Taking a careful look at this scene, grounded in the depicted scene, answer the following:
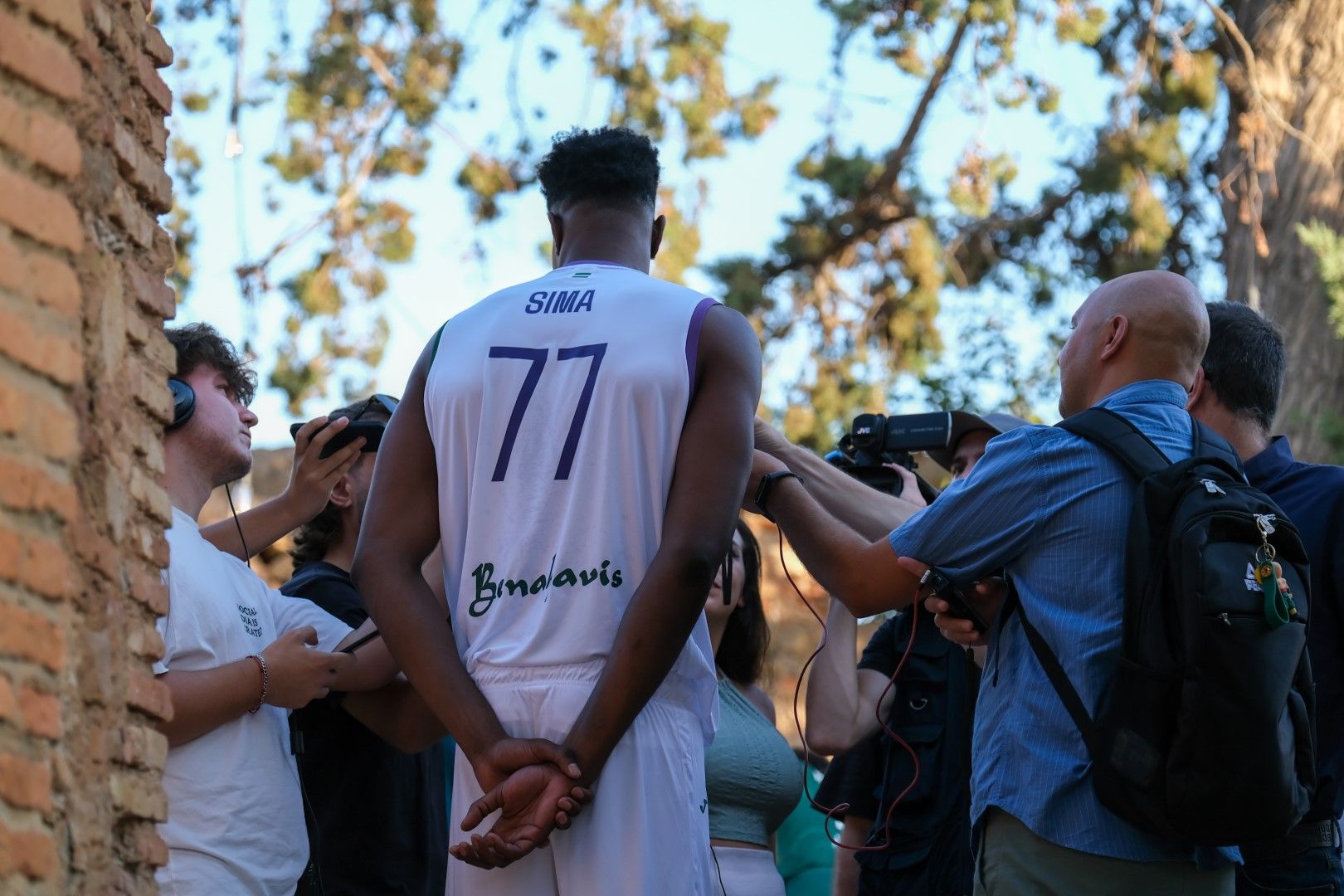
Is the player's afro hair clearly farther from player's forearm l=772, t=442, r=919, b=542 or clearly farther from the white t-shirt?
the white t-shirt

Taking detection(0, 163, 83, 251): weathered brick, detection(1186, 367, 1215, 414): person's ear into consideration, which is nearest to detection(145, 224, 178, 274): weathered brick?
detection(0, 163, 83, 251): weathered brick

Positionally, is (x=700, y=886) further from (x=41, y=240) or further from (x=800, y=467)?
(x=41, y=240)

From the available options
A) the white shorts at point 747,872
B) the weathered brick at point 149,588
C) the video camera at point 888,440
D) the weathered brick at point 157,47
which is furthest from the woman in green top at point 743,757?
→ the weathered brick at point 157,47

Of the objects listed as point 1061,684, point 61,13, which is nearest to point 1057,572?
point 1061,684

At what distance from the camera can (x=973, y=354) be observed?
26.9 ft

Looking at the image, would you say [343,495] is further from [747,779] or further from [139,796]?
[139,796]

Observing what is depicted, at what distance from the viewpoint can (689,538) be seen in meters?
2.99

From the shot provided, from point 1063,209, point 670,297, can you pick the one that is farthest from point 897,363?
point 670,297

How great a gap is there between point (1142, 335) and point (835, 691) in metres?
1.51

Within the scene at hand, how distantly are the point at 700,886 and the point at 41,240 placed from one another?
164 centimetres

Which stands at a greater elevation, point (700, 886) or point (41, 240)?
point (41, 240)

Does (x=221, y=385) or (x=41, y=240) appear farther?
(x=221, y=385)

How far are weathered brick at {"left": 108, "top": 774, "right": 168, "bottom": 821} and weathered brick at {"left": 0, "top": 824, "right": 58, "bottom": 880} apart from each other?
0.27m

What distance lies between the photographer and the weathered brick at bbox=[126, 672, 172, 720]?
2812mm
